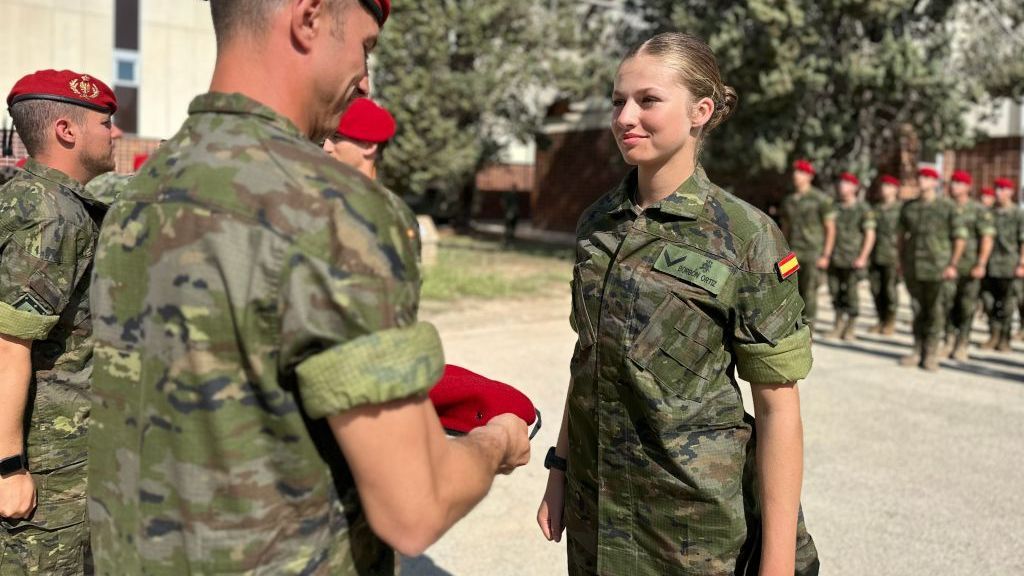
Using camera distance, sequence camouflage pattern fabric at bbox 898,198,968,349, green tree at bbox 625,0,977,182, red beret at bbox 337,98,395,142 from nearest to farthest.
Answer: red beret at bbox 337,98,395,142 → camouflage pattern fabric at bbox 898,198,968,349 → green tree at bbox 625,0,977,182

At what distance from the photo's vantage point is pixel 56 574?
2.41 meters

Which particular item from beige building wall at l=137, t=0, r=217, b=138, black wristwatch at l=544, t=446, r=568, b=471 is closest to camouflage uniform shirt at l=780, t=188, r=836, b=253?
black wristwatch at l=544, t=446, r=568, b=471

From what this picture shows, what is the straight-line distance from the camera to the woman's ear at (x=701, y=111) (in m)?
2.03

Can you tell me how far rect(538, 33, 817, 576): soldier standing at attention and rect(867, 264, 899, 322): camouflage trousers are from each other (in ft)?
30.9

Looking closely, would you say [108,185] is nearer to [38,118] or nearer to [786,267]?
[38,118]

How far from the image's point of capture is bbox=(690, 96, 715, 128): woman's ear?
2029mm

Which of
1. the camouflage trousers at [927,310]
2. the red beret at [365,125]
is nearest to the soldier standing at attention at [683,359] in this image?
the red beret at [365,125]

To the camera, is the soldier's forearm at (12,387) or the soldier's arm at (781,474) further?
the soldier's forearm at (12,387)

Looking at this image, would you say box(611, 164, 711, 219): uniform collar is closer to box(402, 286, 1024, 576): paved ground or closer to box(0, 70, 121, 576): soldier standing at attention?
box(0, 70, 121, 576): soldier standing at attention

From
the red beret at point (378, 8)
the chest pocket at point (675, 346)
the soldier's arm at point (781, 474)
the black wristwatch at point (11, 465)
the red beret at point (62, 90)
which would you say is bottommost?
the black wristwatch at point (11, 465)

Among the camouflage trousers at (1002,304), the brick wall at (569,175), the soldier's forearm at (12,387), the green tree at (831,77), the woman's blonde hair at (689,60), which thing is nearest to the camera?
the woman's blonde hair at (689,60)

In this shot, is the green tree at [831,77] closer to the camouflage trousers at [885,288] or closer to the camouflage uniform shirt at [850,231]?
the camouflage uniform shirt at [850,231]

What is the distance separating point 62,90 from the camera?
2484mm

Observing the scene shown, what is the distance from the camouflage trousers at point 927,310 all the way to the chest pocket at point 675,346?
25.2 ft
